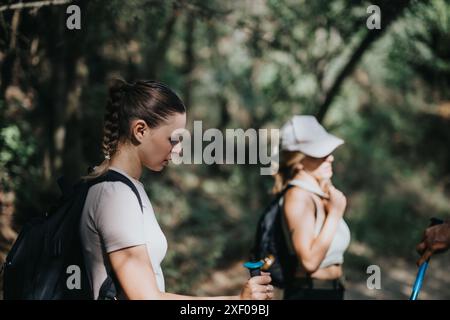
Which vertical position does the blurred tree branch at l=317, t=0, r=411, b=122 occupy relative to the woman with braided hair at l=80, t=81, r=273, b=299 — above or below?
above

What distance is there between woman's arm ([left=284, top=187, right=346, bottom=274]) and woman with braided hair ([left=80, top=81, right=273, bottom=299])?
937mm

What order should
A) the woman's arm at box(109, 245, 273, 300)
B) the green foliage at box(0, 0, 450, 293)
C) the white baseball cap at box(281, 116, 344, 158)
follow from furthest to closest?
the green foliage at box(0, 0, 450, 293)
the white baseball cap at box(281, 116, 344, 158)
the woman's arm at box(109, 245, 273, 300)

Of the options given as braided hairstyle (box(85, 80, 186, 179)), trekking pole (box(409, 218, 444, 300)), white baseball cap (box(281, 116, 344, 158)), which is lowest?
trekking pole (box(409, 218, 444, 300))

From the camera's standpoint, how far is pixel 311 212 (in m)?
2.88

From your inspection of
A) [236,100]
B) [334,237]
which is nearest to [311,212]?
[334,237]

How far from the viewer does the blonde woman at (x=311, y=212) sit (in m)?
2.81

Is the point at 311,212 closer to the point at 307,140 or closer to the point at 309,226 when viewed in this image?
the point at 309,226

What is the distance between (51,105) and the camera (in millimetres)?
5863

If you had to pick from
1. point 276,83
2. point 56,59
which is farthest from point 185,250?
point 56,59

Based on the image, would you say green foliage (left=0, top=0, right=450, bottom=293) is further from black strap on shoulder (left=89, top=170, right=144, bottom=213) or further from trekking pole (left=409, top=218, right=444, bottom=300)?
trekking pole (left=409, top=218, right=444, bottom=300)

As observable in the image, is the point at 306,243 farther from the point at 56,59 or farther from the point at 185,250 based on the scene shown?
the point at 185,250

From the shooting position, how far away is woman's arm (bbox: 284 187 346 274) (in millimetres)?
2781

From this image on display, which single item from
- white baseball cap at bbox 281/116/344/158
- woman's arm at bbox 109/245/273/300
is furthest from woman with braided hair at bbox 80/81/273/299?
white baseball cap at bbox 281/116/344/158

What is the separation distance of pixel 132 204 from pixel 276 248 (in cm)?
146
